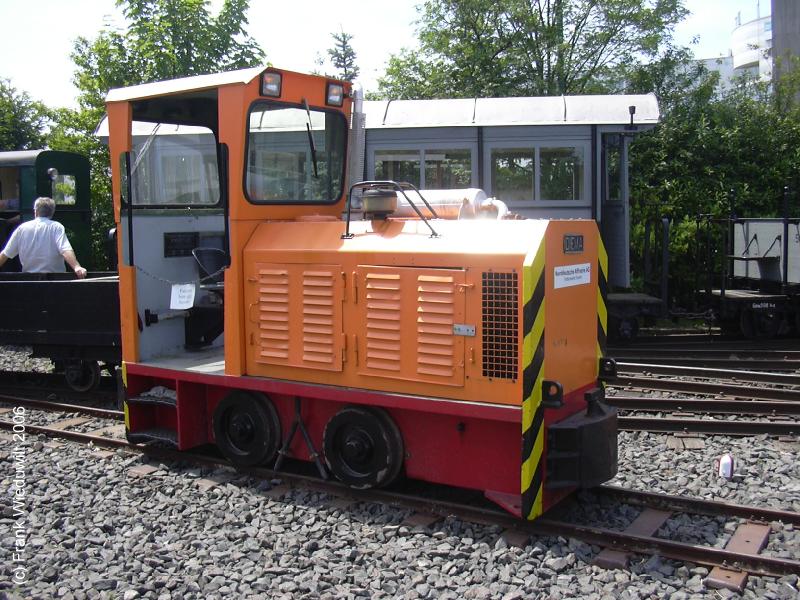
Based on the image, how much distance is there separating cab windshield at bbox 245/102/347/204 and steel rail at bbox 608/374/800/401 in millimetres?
3956

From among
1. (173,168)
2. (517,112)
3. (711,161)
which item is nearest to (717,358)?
(517,112)

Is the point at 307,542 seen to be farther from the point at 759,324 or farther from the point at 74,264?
the point at 759,324

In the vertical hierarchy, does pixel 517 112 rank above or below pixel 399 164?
above

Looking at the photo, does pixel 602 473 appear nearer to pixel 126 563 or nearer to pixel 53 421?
pixel 126 563

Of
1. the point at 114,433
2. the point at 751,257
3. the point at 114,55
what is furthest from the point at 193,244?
the point at 114,55

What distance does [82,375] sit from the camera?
8688 millimetres

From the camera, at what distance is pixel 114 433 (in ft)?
23.1

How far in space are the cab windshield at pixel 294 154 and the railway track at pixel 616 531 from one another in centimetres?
206

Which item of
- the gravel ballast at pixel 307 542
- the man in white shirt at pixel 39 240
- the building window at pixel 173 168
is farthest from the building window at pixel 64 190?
the gravel ballast at pixel 307 542

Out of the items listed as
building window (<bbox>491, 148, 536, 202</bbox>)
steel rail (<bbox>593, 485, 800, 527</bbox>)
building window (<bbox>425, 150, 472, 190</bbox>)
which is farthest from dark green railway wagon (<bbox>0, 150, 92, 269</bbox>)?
steel rail (<bbox>593, 485, 800, 527</bbox>)

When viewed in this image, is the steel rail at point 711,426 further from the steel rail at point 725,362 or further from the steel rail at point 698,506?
the steel rail at point 725,362

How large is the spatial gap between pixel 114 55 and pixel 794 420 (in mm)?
14298

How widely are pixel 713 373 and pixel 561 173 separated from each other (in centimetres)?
432

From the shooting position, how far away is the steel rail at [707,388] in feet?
25.4
